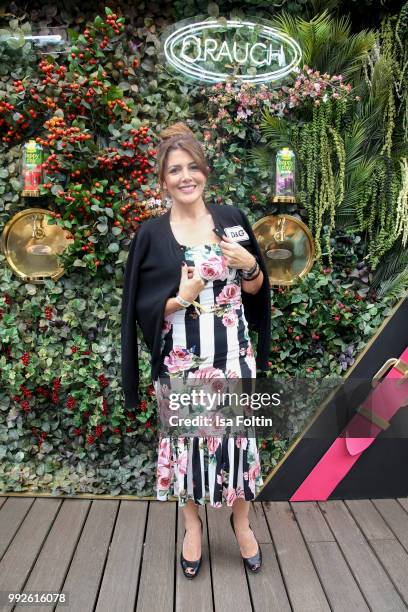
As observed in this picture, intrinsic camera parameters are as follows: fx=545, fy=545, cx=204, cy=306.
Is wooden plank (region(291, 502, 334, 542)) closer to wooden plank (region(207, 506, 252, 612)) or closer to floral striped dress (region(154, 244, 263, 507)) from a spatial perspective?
wooden plank (region(207, 506, 252, 612))

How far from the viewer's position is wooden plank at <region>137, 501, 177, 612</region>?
2012 millimetres

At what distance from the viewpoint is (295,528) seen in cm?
248

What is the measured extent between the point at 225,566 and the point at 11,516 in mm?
1055

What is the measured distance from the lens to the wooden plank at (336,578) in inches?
79.0

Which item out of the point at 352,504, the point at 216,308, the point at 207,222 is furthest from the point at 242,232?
the point at 352,504

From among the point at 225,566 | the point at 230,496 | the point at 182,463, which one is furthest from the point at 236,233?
the point at 225,566

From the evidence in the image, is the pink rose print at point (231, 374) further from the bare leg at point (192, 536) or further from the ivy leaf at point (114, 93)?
the ivy leaf at point (114, 93)

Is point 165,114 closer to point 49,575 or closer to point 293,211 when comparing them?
point 293,211

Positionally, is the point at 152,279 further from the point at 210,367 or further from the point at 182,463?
the point at 182,463

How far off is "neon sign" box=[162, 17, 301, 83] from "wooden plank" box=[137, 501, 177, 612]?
2.05m

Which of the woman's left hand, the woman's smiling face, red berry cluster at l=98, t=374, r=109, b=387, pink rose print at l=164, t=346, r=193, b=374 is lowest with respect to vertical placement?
red berry cluster at l=98, t=374, r=109, b=387

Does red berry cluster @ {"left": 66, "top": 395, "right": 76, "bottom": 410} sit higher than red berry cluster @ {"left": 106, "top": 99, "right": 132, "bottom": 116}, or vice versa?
red berry cluster @ {"left": 106, "top": 99, "right": 132, "bottom": 116}

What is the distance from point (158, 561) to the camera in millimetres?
2236

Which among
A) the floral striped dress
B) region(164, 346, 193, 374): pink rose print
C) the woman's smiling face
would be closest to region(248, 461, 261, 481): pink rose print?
the floral striped dress
